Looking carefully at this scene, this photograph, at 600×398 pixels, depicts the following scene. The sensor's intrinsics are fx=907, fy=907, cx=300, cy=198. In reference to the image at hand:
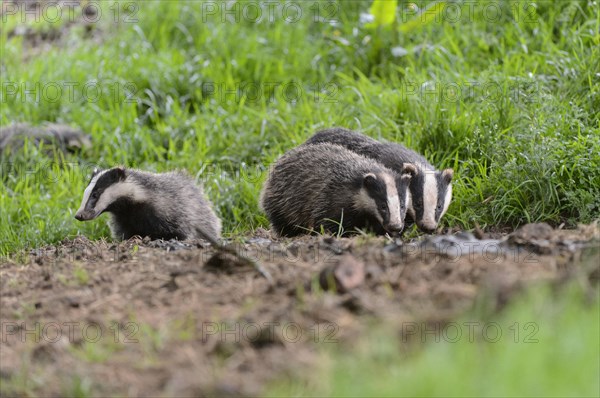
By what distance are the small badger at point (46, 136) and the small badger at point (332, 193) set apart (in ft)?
7.65

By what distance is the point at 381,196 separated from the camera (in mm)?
5289

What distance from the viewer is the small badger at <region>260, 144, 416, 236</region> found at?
532cm

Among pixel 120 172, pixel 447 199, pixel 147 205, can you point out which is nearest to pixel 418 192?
pixel 447 199

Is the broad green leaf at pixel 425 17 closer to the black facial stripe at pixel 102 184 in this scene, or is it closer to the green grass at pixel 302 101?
the green grass at pixel 302 101

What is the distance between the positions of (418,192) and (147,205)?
1.78 m

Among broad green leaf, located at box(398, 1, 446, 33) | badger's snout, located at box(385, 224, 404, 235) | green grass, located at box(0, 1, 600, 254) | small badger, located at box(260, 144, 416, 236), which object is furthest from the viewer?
broad green leaf, located at box(398, 1, 446, 33)

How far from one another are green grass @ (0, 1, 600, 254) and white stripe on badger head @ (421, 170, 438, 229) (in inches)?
16.8

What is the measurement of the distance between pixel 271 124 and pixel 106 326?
4221mm

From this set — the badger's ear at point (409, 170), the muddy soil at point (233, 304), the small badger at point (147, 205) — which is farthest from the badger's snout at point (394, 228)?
the small badger at point (147, 205)

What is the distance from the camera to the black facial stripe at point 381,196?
5277 millimetres

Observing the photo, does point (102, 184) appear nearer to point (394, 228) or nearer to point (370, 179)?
point (370, 179)

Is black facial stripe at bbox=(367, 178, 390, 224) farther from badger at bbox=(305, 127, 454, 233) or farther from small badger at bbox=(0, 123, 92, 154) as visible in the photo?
small badger at bbox=(0, 123, 92, 154)

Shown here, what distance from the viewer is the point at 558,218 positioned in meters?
5.59

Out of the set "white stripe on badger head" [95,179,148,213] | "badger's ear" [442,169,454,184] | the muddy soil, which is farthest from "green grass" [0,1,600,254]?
the muddy soil
